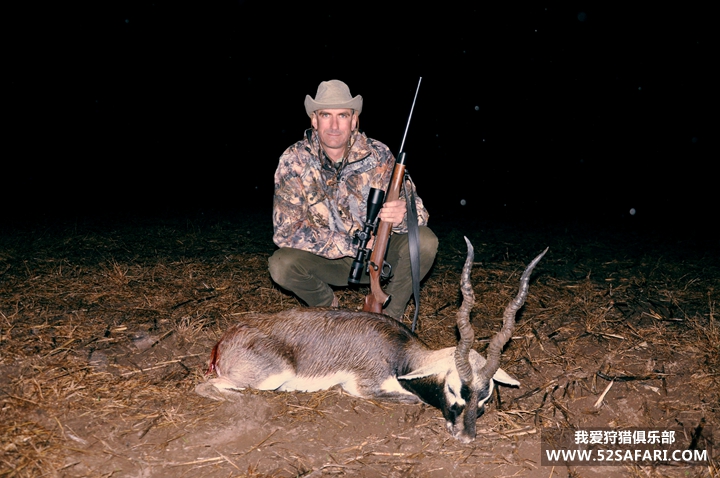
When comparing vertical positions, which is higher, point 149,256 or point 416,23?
point 416,23

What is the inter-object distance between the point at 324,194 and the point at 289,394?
2.03 m

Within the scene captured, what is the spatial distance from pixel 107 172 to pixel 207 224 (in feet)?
37.8

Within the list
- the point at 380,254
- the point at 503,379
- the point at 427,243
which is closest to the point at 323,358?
the point at 380,254

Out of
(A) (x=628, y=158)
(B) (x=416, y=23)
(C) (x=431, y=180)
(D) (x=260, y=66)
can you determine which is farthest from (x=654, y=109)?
(D) (x=260, y=66)

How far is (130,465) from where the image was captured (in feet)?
9.22

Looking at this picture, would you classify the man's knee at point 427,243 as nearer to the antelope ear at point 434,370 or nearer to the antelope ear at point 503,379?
the antelope ear at point 434,370

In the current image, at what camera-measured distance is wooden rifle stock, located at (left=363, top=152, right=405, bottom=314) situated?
4309 mm

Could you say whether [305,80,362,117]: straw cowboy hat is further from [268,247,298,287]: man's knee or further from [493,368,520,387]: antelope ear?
[493,368,520,387]: antelope ear

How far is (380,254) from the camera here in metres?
4.35

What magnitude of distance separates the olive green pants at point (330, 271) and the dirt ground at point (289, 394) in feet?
1.65

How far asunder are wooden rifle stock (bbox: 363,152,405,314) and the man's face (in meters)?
0.61

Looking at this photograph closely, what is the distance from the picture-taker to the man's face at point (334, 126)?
4.50 metres

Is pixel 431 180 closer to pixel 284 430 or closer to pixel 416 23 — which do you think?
pixel 416 23

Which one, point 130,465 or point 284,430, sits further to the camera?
point 284,430
